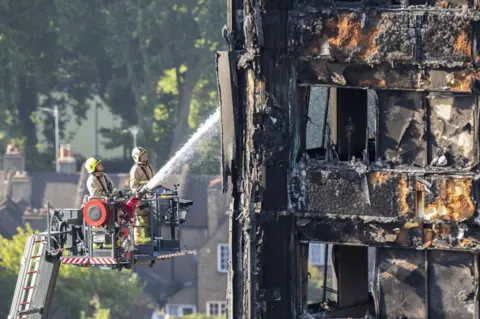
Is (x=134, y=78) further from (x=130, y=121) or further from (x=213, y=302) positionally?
(x=213, y=302)

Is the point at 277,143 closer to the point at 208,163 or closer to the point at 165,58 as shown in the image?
the point at 208,163

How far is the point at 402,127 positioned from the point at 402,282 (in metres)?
1.72

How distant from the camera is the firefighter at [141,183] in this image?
2659 cm

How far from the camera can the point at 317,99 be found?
23312 mm

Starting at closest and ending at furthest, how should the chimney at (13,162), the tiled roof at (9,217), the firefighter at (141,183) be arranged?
the firefighter at (141,183) < the tiled roof at (9,217) < the chimney at (13,162)

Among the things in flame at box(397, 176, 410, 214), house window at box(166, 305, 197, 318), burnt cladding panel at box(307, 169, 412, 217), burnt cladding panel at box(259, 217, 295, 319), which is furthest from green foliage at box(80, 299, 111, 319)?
flame at box(397, 176, 410, 214)

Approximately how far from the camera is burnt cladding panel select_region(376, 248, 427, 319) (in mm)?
21141

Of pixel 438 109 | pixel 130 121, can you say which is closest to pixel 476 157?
pixel 438 109

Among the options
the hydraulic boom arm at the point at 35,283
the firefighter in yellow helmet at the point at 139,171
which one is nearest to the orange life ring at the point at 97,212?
the hydraulic boom arm at the point at 35,283

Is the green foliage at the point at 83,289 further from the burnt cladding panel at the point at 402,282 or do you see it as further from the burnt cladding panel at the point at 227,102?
the burnt cladding panel at the point at 402,282

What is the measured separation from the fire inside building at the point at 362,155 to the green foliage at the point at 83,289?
3582 centimetres

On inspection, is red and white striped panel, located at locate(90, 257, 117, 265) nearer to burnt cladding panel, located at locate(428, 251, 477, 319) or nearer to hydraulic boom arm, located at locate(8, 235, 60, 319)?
hydraulic boom arm, located at locate(8, 235, 60, 319)

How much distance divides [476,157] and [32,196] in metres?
57.6

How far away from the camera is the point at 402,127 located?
68.7 feet
